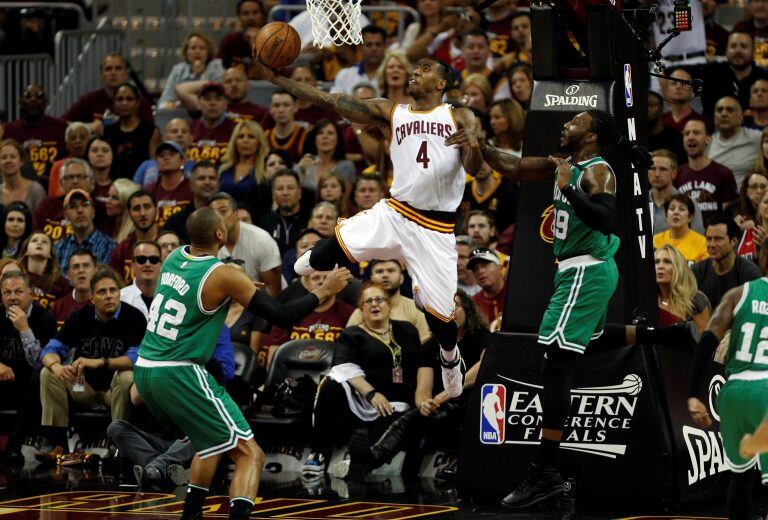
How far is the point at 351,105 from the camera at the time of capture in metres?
9.66

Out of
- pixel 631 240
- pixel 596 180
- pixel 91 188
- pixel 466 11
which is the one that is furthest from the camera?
pixel 466 11

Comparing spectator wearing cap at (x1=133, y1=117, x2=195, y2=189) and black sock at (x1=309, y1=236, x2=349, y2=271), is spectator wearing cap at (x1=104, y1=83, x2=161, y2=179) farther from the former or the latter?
black sock at (x1=309, y1=236, x2=349, y2=271)

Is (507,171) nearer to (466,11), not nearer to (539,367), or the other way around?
(539,367)

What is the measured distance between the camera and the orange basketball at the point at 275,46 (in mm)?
9352

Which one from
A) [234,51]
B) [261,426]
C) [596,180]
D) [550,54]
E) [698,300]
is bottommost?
[261,426]

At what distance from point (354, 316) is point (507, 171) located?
2.70 meters

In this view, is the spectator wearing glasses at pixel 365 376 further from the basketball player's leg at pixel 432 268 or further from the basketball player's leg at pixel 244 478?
the basketball player's leg at pixel 244 478

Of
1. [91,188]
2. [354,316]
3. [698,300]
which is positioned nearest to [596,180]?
[698,300]

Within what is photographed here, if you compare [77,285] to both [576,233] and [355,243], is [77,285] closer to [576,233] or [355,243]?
[355,243]

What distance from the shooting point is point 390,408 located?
35.8 ft

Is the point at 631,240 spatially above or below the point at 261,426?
above

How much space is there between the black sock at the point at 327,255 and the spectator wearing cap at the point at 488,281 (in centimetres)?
225

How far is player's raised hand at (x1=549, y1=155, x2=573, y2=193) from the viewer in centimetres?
877

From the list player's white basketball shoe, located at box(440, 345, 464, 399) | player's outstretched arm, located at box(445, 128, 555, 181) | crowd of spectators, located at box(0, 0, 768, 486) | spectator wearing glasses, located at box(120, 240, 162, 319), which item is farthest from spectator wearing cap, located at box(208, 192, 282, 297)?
player's outstretched arm, located at box(445, 128, 555, 181)
